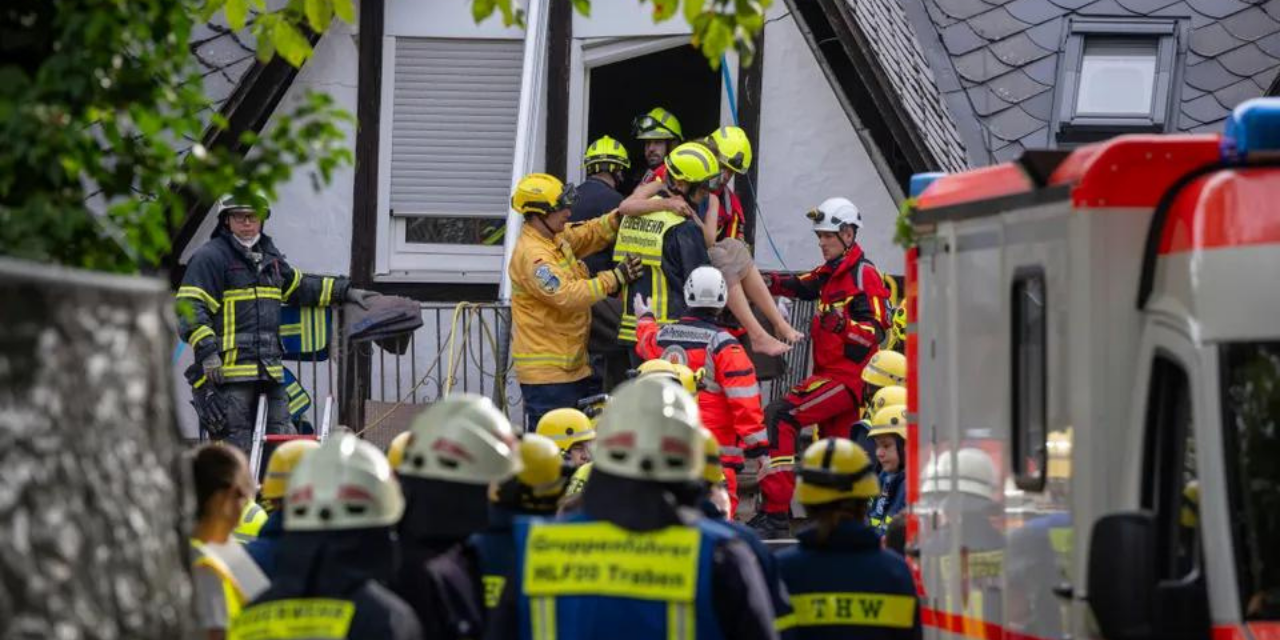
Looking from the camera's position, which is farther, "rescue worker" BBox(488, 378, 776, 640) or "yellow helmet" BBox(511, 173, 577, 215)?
"yellow helmet" BBox(511, 173, 577, 215)

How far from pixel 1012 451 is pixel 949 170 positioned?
29.0 ft

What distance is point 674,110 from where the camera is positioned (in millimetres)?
20078

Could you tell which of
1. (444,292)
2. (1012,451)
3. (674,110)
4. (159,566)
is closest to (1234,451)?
Answer: (1012,451)

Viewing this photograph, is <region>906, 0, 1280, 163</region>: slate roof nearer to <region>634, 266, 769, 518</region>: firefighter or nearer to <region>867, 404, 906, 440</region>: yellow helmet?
<region>634, 266, 769, 518</region>: firefighter

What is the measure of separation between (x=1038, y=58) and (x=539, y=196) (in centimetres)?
540

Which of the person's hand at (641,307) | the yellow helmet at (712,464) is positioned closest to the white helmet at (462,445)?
the yellow helmet at (712,464)

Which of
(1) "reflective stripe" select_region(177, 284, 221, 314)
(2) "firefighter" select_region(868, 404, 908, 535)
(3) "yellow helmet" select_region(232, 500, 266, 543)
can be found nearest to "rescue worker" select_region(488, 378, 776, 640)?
(3) "yellow helmet" select_region(232, 500, 266, 543)

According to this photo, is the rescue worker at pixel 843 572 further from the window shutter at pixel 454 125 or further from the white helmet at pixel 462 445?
the window shutter at pixel 454 125

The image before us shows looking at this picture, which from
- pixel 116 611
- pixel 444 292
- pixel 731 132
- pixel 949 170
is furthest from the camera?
pixel 444 292

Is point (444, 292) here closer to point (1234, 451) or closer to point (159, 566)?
point (1234, 451)

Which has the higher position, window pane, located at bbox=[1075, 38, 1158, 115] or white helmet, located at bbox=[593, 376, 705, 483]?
window pane, located at bbox=[1075, 38, 1158, 115]

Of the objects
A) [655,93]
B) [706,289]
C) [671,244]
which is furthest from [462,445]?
[655,93]

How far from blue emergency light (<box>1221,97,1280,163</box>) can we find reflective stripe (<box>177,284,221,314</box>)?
901 cm

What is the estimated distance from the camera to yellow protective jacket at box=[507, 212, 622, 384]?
15016 millimetres
